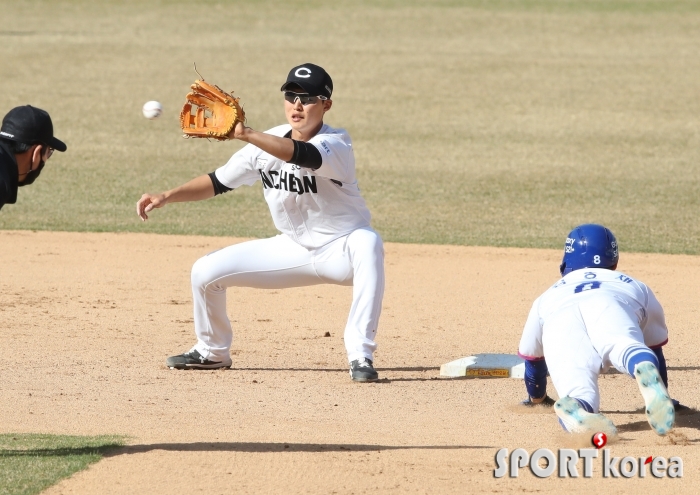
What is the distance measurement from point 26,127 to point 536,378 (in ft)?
9.48

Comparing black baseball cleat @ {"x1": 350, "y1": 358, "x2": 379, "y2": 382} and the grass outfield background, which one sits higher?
the grass outfield background

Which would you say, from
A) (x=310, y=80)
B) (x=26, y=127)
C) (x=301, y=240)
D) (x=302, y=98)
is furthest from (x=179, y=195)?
(x=26, y=127)

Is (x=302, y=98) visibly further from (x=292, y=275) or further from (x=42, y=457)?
(x=42, y=457)

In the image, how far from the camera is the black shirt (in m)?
4.37

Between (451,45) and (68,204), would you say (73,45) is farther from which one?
(68,204)

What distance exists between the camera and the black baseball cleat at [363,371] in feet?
20.7

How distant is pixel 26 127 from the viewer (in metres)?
4.50

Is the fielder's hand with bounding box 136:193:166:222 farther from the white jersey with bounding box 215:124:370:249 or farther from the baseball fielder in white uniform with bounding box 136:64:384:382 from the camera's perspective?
the white jersey with bounding box 215:124:370:249

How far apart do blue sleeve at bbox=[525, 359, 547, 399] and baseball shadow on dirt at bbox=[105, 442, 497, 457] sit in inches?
28.6

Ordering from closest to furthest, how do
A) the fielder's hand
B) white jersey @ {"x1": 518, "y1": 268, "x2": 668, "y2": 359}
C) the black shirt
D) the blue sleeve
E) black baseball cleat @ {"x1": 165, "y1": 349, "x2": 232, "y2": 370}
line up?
the black shirt, white jersey @ {"x1": 518, "y1": 268, "x2": 668, "y2": 359}, the blue sleeve, the fielder's hand, black baseball cleat @ {"x1": 165, "y1": 349, "x2": 232, "y2": 370}

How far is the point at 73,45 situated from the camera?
76.8 feet

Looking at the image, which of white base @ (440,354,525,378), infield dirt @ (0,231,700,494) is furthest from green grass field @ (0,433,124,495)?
white base @ (440,354,525,378)

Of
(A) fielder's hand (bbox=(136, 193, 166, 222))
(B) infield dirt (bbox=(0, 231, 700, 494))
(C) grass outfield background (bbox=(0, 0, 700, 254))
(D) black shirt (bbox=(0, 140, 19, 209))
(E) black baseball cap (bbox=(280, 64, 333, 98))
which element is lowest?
(B) infield dirt (bbox=(0, 231, 700, 494))

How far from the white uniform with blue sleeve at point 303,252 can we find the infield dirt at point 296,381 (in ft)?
1.06
